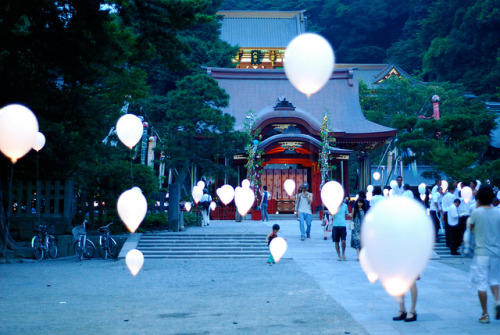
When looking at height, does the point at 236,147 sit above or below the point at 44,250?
above

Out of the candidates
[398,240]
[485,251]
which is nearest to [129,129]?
[485,251]

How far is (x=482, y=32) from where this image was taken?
35.6 meters

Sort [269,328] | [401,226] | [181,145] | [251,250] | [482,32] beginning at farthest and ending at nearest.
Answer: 1. [482,32]
2. [181,145]
3. [251,250]
4. [269,328]
5. [401,226]

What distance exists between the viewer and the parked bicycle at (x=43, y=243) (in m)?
12.6

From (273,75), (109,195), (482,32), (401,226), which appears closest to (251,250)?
(109,195)

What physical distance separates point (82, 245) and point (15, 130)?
236 inches

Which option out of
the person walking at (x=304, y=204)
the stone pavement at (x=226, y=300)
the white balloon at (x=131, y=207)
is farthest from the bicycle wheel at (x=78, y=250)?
the person walking at (x=304, y=204)

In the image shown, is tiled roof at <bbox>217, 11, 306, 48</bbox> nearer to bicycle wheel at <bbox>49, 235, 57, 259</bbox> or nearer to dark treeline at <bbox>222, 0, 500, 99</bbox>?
dark treeline at <bbox>222, 0, 500, 99</bbox>

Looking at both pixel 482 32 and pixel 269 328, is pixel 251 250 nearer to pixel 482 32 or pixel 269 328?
pixel 269 328

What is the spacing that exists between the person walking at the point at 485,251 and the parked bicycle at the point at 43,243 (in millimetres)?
10317

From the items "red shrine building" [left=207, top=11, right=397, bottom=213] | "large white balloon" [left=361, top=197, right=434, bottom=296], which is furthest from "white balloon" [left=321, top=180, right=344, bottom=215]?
"red shrine building" [left=207, top=11, right=397, bottom=213]

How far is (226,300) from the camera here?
7230 mm

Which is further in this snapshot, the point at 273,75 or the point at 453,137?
the point at 273,75

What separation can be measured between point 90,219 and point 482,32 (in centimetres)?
3063
